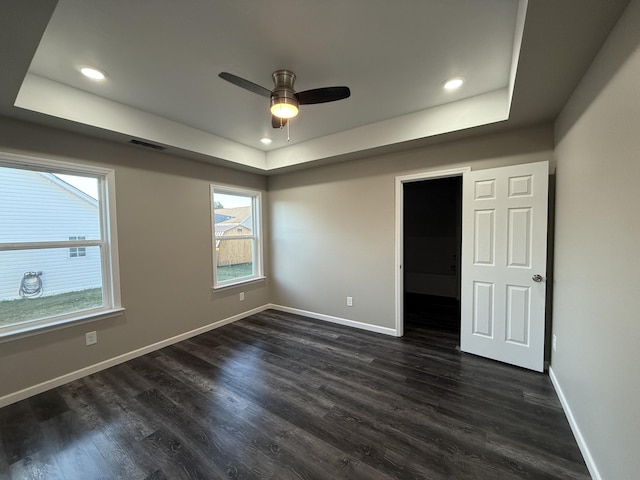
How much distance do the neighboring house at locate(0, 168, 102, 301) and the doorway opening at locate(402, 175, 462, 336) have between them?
15.8ft

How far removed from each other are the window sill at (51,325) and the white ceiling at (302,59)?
185 cm

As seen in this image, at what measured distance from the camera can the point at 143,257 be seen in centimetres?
307

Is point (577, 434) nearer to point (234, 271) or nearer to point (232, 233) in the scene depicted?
point (234, 271)

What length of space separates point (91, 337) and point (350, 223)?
129 inches

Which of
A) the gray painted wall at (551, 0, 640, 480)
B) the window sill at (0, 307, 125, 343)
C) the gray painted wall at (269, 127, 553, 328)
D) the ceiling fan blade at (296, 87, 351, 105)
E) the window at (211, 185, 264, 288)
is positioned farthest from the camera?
the window at (211, 185, 264, 288)

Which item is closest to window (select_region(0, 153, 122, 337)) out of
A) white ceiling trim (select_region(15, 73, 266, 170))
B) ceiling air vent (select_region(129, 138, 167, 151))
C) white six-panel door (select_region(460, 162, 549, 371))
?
ceiling air vent (select_region(129, 138, 167, 151))

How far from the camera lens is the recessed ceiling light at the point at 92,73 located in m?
2.03

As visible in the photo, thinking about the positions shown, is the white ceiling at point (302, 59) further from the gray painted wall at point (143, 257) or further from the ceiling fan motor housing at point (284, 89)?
the gray painted wall at point (143, 257)

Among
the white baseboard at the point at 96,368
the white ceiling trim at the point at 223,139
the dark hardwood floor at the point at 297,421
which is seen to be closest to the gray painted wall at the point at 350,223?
the white ceiling trim at the point at 223,139

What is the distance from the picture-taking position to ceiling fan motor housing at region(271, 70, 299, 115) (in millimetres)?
1976

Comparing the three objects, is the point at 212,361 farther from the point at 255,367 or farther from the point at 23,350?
the point at 23,350

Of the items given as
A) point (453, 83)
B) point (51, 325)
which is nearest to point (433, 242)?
point (453, 83)

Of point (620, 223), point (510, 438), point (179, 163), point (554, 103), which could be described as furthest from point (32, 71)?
point (510, 438)

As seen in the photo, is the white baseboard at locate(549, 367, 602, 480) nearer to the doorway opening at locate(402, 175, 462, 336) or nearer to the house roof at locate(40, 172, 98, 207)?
the doorway opening at locate(402, 175, 462, 336)
